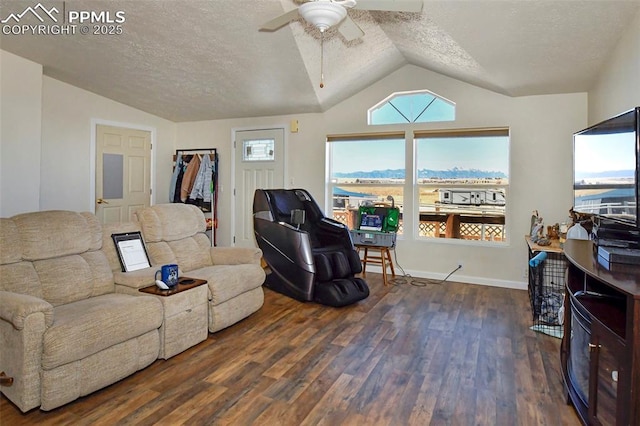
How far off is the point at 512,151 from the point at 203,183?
14.0 feet

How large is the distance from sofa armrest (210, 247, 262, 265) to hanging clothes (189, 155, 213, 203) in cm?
243

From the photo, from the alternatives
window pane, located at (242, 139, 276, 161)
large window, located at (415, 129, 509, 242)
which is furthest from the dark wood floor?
window pane, located at (242, 139, 276, 161)

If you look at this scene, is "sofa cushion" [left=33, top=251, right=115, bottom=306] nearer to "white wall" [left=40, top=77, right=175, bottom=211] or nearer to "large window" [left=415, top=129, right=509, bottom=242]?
"white wall" [left=40, top=77, right=175, bottom=211]

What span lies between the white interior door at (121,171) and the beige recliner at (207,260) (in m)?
2.00

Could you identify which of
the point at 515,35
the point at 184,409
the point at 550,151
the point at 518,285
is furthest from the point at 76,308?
the point at 550,151

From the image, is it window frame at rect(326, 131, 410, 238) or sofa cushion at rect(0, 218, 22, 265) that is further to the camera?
window frame at rect(326, 131, 410, 238)

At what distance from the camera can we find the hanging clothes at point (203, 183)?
5.82 metres

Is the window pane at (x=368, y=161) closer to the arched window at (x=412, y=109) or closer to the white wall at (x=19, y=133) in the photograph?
the arched window at (x=412, y=109)

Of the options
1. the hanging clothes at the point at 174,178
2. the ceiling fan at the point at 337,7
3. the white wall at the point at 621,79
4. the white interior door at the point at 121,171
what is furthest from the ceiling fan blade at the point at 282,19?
the hanging clothes at the point at 174,178

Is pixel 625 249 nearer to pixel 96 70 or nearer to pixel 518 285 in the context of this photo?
pixel 518 285

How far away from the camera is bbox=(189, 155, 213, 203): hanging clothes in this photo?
5.82 m

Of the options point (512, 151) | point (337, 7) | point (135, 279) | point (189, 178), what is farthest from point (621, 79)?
point (189, 178)

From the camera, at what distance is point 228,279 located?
3.03 metres

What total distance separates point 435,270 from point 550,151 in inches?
73.2
